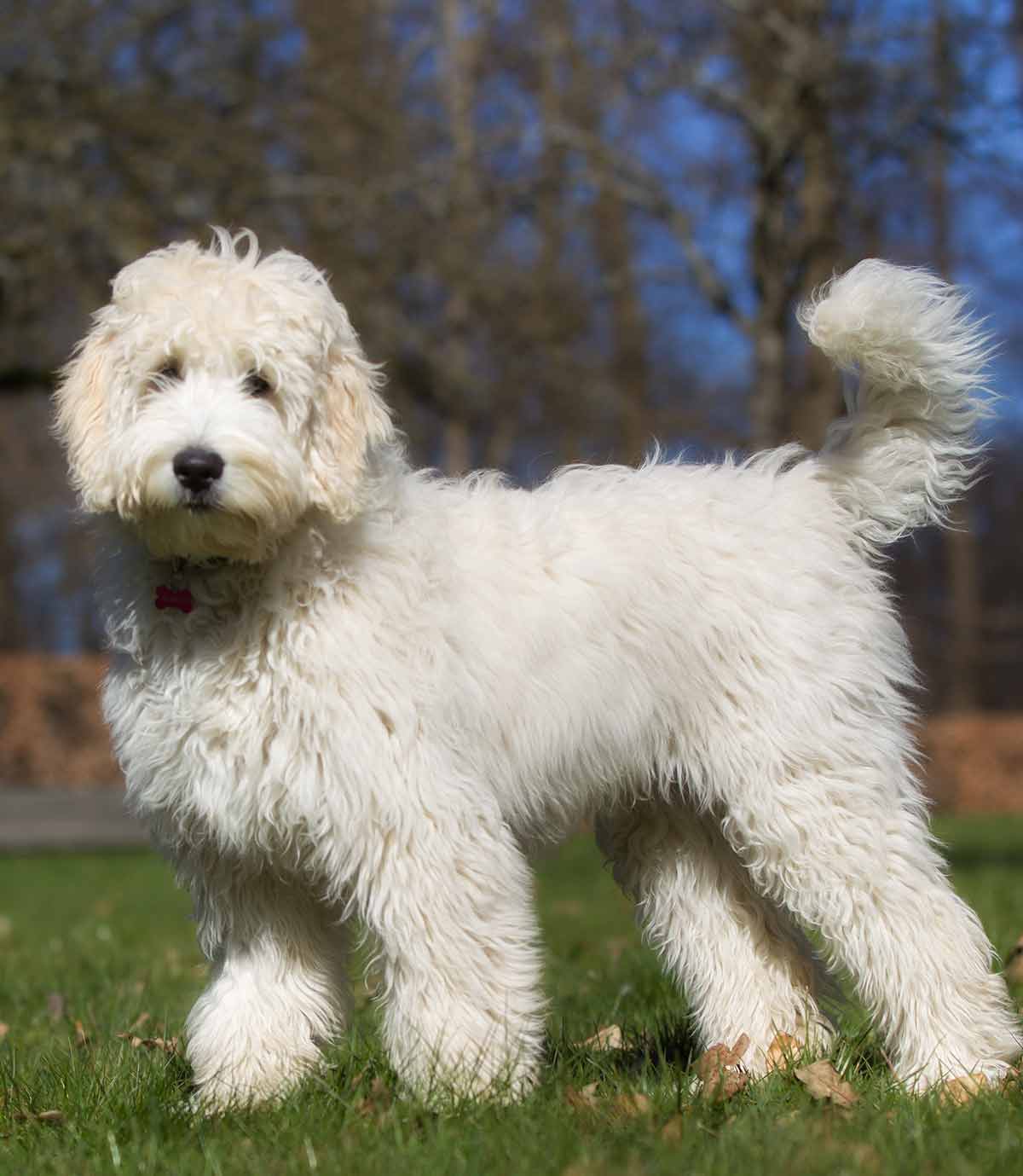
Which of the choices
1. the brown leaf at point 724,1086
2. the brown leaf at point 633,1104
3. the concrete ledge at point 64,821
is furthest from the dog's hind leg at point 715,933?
the concrete ledge at point 64,821

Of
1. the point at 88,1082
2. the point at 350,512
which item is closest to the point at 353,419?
the point at 350,512

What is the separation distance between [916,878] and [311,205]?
34.3ft

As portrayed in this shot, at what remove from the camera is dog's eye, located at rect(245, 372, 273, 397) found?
12.5 feet

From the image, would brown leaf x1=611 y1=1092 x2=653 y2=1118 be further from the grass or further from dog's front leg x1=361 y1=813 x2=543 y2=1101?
dog's front leg x1=361 y1=813 x2=543 y2=1101

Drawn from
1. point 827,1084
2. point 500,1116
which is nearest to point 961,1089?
point 827,1084

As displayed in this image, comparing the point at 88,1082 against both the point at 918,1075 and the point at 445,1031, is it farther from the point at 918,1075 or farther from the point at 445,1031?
the point at 918,1075

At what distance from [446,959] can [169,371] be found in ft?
5.09

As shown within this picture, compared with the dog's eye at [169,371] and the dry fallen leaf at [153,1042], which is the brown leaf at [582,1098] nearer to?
the dry fallen leaf at [153,1042]

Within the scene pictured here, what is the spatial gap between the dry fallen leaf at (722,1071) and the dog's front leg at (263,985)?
97 centimetres

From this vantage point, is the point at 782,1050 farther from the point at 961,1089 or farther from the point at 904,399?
the point at 904,399

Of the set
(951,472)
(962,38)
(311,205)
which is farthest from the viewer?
(311,205)

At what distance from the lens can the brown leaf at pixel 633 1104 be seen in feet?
11.1

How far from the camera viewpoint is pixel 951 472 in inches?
173

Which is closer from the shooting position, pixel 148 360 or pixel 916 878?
pixel 148 360
